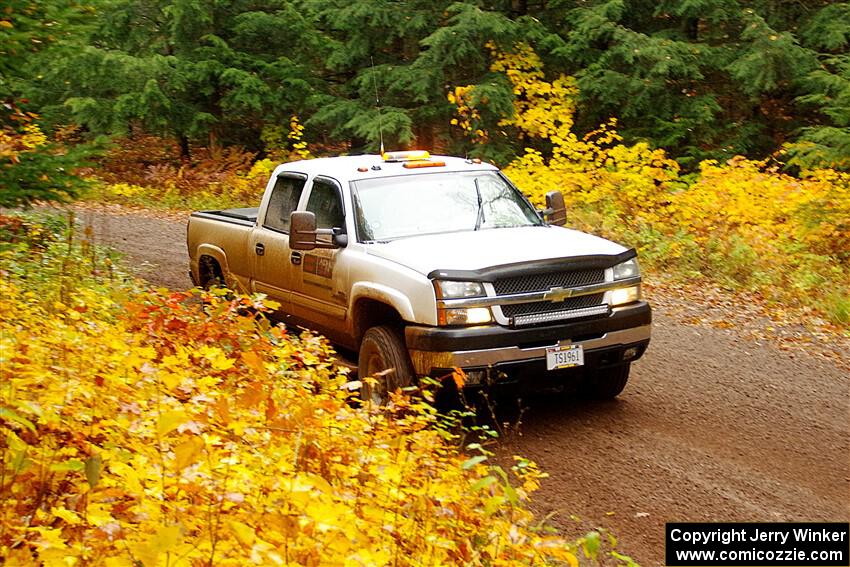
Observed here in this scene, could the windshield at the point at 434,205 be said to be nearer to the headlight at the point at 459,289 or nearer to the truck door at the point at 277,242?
the truck door at the point at 277,242

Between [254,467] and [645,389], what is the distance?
15.2 ft

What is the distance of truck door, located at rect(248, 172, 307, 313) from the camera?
8.12 m

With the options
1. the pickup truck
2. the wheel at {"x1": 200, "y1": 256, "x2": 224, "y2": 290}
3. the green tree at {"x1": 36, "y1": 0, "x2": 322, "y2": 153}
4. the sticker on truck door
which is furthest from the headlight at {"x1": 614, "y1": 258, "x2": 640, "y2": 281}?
the green tree at {"x1": 36, "y1": 0, "x2": 322, "y2": 153}

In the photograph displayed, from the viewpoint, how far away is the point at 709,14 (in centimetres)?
1777

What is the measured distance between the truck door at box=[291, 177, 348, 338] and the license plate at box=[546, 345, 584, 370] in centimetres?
178

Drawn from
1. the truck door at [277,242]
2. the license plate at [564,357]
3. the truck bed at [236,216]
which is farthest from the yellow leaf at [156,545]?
the truck bed at [236,216]

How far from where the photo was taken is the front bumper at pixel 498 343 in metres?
6.12

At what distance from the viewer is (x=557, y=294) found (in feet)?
20.8

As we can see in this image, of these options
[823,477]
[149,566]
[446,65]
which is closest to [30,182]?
[149,566]

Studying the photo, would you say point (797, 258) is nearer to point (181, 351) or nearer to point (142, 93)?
point (181, 351)

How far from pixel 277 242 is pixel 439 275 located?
2.53 meters

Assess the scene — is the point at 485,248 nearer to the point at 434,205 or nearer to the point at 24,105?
the point at 434,205

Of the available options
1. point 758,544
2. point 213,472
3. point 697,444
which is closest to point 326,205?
point 697,444

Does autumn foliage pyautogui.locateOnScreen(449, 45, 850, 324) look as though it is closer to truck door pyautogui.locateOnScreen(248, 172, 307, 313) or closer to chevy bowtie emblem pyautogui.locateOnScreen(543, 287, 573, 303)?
chevy bowtie emblem pyautogui.locateOnScreen(543, 287, 573, 303)
